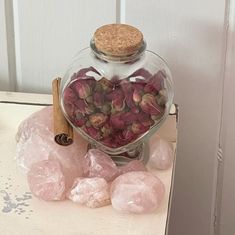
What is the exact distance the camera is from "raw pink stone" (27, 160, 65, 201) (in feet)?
2.45

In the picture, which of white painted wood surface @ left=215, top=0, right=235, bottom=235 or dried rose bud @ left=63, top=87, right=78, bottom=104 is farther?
white painted wood surface @ left=215, top=0, right=235, bottom=235

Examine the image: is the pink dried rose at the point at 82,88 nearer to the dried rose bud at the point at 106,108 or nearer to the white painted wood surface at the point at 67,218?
the dried rose bud at the point at 106,108

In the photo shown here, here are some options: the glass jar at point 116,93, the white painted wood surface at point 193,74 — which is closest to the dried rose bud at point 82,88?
the glass jar at point 116,93

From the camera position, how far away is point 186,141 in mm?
1019

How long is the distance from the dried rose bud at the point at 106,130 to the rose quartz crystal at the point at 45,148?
2.1 inches

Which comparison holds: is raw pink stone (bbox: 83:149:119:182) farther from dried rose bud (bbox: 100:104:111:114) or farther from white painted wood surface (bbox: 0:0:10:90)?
white painted wood surface (bbox: 0:0:10:90)

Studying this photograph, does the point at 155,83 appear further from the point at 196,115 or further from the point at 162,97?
the point at 196,115

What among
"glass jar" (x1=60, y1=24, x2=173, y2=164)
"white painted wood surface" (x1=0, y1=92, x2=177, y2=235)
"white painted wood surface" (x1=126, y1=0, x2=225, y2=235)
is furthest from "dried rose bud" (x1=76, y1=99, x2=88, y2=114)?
"white painted wood surface" (x1=126, y1=0, x2=225, y2=235)

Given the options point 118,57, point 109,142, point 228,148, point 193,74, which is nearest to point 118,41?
point 118,57

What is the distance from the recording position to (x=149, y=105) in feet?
2.47

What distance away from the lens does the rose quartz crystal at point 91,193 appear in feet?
2.43

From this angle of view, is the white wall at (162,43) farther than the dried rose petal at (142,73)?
Yes

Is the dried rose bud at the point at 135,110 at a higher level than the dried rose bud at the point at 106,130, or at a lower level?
higher

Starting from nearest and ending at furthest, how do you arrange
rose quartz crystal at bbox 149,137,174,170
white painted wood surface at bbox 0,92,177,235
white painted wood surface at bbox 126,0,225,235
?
white painted wood surface at bbox 0,92,177,235
rose quartz crystal at bbox 149,137,174,170
white painted wood surface at bbox 126,0,225,235
